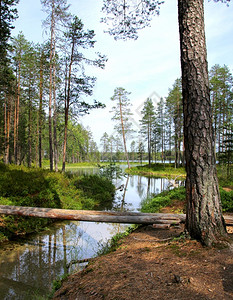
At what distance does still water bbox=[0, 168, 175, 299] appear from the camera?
14.3 ft

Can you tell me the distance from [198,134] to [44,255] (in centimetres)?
533

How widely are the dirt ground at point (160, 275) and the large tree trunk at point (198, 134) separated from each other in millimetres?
410

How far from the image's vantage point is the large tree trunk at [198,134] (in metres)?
3.65

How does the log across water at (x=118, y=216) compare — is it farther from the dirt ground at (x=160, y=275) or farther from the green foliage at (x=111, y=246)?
the dirt ground at (x=160, y=275)

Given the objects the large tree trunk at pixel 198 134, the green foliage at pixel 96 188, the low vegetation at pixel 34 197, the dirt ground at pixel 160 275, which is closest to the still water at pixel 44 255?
the low vegetation at pixel 34 197

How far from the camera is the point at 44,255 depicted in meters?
5.87

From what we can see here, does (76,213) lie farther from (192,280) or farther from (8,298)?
(192,280)

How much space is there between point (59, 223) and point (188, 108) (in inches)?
305

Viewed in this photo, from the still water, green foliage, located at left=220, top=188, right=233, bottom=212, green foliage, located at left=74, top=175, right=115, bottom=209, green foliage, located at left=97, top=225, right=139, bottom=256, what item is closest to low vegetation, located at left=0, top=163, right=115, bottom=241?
green foliage, located at left=74, top=175, right=115, bottom=209

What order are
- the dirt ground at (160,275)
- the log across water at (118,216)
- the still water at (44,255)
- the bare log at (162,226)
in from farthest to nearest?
1. the log across water at (118,216)
2. the bare log at (162,226)
3. the still water at (44,255)
4. the dirt ground at (160,275)

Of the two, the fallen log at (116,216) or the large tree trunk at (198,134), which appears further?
the fallen log at (116,216)

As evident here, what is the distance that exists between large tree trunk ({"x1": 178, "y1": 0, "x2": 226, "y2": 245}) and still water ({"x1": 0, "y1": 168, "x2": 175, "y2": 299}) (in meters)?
2.85

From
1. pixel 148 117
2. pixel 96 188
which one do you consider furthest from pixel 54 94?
pixel 148 117

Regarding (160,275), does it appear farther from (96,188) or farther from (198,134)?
(96,188)
